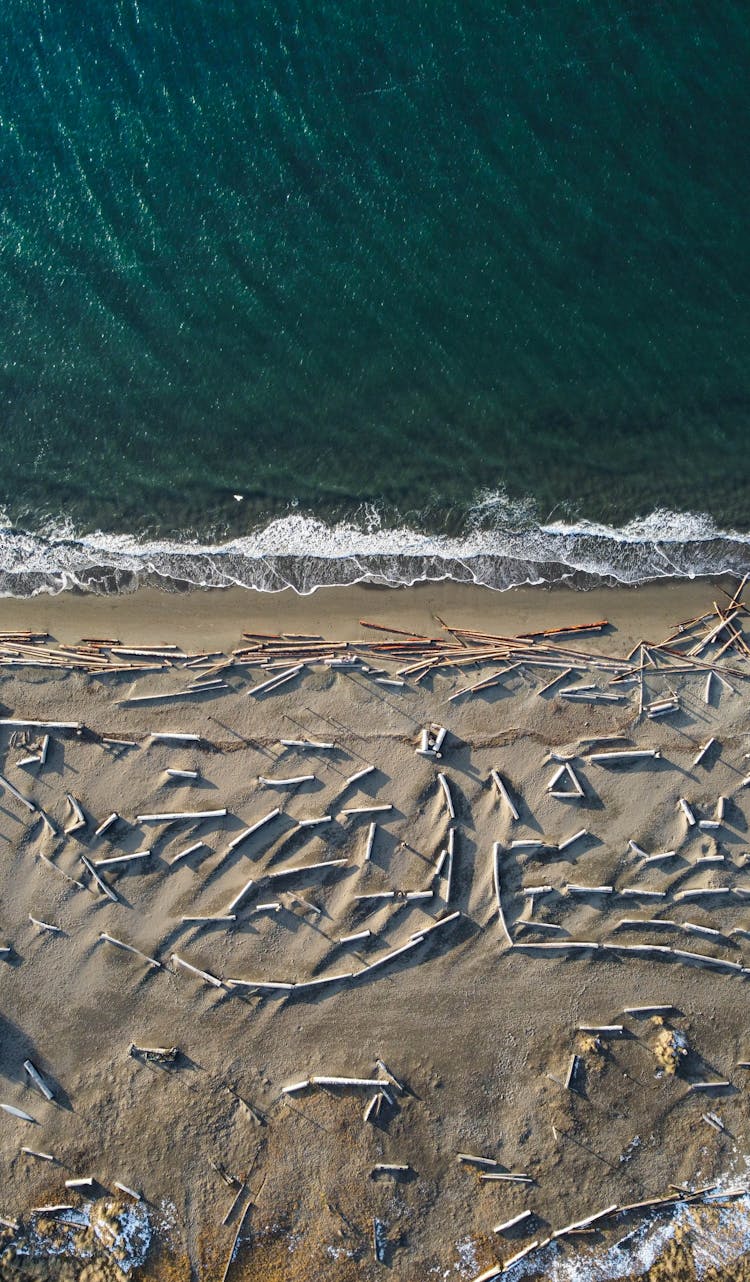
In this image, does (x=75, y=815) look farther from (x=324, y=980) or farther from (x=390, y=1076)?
(x=390, y=1076)

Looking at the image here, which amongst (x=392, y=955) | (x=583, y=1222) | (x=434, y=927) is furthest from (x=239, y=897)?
(x=583, y=1222)

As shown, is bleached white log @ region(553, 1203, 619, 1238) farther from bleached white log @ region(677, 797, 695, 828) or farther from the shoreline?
the shoreline

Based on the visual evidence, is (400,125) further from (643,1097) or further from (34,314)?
(643,1097)

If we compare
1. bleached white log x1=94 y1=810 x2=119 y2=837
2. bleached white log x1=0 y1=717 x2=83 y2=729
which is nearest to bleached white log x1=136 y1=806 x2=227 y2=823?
bleached white log x1=94 y1=810 x2=119 y2=837

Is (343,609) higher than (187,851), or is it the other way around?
(343,609)

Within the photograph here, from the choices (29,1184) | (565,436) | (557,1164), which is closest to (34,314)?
(565,436)

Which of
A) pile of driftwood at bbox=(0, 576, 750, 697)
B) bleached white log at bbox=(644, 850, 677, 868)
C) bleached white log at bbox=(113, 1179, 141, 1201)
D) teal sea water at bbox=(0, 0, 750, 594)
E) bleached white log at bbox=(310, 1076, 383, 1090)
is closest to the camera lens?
bleached white log at bbox=(113, 1179, 141, 1201)
